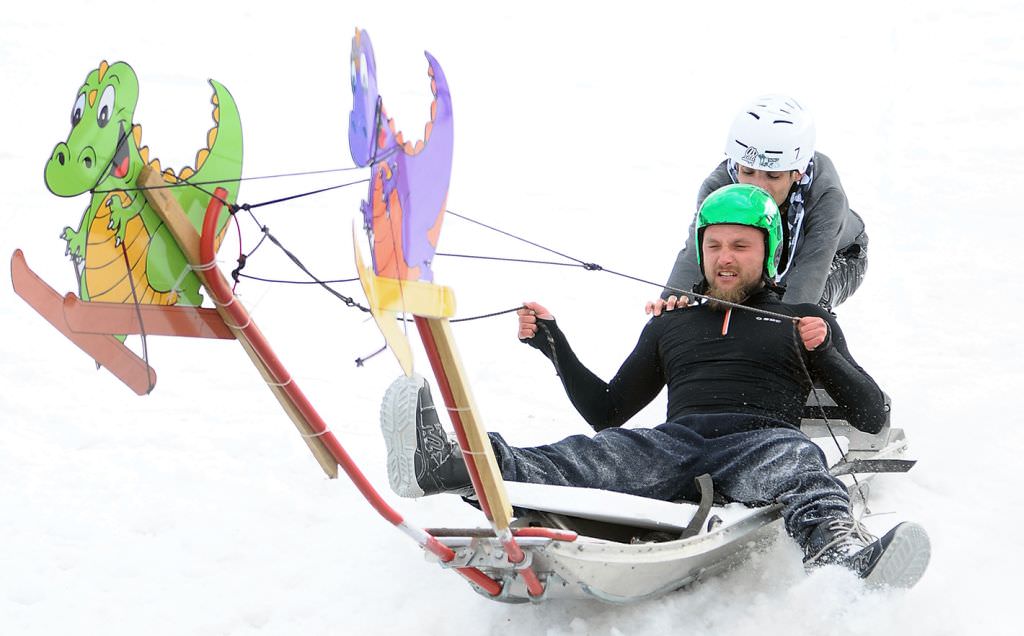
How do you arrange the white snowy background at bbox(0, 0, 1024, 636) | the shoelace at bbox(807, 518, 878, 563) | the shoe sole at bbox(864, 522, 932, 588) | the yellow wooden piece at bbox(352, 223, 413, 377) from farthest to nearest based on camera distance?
the white snowy background at bbox(0, 0, 1024, 636)
the shoelace at bbox(807, 518, 878, 563)
the shoe sole at bbox(864, 522, 932, 588)
the yellow wooden piece at bbox(352, 223, 413, 377)

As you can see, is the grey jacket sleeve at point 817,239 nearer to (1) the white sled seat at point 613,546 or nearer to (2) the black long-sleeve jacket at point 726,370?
(2) the black long-sleeve jacket at point 726,370

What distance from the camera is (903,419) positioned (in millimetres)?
5387

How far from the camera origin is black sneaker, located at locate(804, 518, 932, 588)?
325cm

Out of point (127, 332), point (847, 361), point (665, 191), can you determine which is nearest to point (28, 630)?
point (127, 332)

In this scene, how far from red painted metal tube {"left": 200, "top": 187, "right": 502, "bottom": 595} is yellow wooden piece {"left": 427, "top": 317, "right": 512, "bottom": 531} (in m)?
0.21

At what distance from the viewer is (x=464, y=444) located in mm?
3105

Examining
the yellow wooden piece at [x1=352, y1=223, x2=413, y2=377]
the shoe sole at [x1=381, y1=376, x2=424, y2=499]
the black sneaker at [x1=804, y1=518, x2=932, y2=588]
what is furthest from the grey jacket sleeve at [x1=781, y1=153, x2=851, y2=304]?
the yellow wooden piece at [x1=352, y1=223, x2=413, y2=377]

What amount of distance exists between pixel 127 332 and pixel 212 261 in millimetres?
248

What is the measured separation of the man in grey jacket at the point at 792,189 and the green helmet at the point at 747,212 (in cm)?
54

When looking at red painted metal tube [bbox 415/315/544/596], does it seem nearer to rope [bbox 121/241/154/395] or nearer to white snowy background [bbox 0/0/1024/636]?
white snowy background [bbox 0/0/1024/636]

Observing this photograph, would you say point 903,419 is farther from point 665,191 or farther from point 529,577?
point 665,191

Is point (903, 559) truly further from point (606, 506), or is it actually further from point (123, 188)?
point (123, 188)

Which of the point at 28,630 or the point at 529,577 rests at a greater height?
the point at 529,577

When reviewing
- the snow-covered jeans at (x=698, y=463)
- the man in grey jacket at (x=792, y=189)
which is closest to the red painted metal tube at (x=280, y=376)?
the snow-covered jeans at (x=698, y=463)
